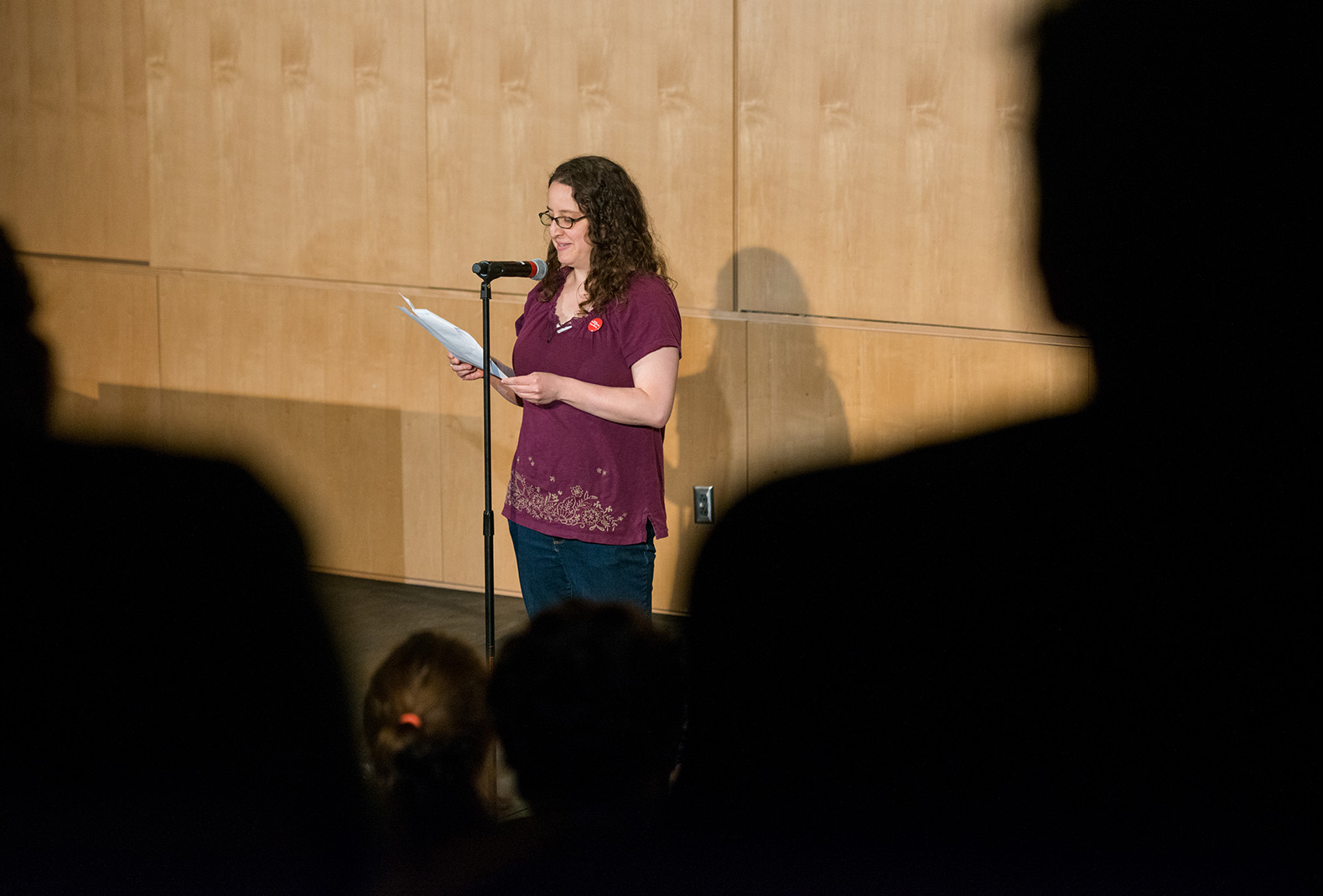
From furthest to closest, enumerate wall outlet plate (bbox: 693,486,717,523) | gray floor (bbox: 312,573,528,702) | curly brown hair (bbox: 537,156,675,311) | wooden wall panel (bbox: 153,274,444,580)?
wooden wall panel (bbox: 153,274,444,580) → wall outlet plate (bbox: 693,486,717,523) → gray floor (bbox: 312,573,528,702) → curly brown hair (bbox: 537,156,675,311)

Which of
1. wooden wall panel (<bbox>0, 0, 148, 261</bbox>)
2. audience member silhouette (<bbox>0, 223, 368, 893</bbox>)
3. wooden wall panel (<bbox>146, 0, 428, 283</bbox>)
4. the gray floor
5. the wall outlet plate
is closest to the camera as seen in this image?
audience member silhouette (<bbox>0, 223, 368, 893</bbox>)

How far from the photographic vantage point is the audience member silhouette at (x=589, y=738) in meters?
1.15

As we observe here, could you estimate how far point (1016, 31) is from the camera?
11.0 ft

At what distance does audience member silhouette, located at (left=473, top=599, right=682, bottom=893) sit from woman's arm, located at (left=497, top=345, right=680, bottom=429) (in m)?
1.40

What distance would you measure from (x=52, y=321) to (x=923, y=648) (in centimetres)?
363

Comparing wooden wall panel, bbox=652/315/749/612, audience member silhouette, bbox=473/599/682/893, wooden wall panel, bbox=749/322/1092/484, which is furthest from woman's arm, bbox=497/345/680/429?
audience member silhouette, bbox=473/599/682/893

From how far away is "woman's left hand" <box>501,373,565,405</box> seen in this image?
8.75 ft

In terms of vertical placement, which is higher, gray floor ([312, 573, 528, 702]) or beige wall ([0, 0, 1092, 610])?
beige wall ([0, 0, 1092, 610])

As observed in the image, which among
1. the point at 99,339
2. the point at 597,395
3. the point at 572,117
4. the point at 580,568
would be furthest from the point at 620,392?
the point at 99,339

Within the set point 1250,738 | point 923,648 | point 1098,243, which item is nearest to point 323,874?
point 923,648

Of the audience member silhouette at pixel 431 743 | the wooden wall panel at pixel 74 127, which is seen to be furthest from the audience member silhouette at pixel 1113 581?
the wooden wall panel at pixel 74 127

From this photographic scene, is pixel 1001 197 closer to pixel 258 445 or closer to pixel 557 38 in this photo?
pixel 557 38

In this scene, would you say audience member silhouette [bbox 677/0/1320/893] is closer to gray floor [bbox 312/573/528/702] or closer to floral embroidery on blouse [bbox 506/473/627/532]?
floral embroidery on blouse [bbox 506/473/627/532]

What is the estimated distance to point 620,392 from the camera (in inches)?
105
